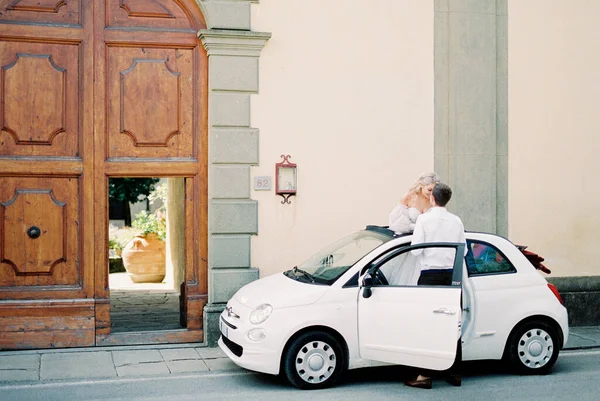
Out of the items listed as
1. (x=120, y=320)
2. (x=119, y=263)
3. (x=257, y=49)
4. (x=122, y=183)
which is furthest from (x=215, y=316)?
(x=122, y=183)

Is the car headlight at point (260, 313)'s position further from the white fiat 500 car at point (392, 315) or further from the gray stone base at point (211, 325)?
the gray stone base at point (211, 325)

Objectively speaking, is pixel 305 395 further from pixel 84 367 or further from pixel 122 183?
pixel 122 183

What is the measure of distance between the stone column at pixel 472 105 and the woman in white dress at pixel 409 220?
192cm

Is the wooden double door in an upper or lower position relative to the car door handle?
upper

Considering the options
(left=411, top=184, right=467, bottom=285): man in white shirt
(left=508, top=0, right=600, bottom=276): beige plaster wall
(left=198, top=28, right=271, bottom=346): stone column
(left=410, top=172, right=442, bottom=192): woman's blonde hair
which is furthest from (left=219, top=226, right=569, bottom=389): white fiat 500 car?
(left=508, top=0, right=600, bottom=276): beige plaster wall

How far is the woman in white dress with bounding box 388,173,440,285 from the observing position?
26.1 ft

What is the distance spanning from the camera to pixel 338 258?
8562 mm

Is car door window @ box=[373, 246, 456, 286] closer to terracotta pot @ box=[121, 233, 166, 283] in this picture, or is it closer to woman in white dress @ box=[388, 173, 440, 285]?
Result: woman in white dress @ box=[388, 173, 440, 285]

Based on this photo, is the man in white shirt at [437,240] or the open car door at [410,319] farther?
the man in white shirt at [437,240]

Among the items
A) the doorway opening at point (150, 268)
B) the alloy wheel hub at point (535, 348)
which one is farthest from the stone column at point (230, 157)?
the alloy wheel hub at point (535, 348)

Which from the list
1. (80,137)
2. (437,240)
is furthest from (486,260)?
(80,137)

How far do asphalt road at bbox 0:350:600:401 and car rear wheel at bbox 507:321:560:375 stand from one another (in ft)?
0.39

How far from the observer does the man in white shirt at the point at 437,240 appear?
25.4 ft

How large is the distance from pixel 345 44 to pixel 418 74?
3.50 feet
